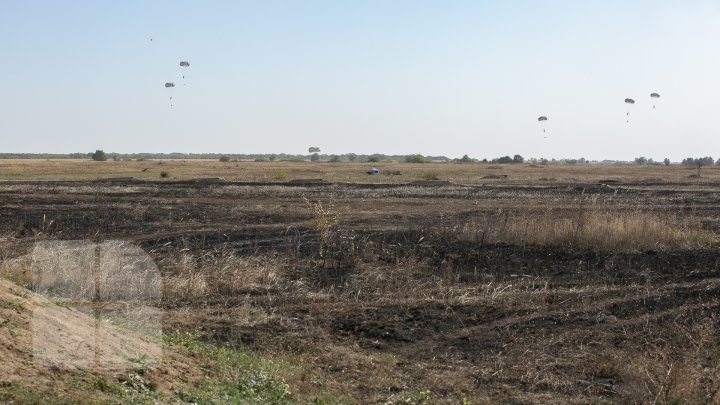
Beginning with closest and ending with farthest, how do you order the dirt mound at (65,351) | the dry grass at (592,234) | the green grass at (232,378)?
the dirt mound at (65,351)
the green grass at (232,378)
the dry grass at (592,234)

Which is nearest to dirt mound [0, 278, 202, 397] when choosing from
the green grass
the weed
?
the weed

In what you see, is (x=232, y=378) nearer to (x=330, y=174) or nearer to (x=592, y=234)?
(x=592, y=234)

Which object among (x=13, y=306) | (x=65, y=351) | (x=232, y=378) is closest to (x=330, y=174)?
(x=232, y=378)

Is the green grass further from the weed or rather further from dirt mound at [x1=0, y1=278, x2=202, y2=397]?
the weed

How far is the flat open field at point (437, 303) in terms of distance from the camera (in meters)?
7.82

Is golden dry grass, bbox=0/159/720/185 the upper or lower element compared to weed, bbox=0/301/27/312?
lower

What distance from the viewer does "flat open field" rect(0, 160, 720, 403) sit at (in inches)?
308

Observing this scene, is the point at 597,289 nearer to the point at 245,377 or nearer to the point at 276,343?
the point at 276,343

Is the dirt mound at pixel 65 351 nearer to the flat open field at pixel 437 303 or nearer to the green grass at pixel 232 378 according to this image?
the flat open field at pixel 437 303

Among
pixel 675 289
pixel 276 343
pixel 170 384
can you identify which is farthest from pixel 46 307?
pixel 675 289

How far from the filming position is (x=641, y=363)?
27.4ft

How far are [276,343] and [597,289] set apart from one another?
18.9 ft

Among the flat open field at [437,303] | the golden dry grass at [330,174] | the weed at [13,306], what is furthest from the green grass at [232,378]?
the golden dry grass at [330,174]

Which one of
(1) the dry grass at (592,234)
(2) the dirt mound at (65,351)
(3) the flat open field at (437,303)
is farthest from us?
(1) the dry grass at (592,234)
